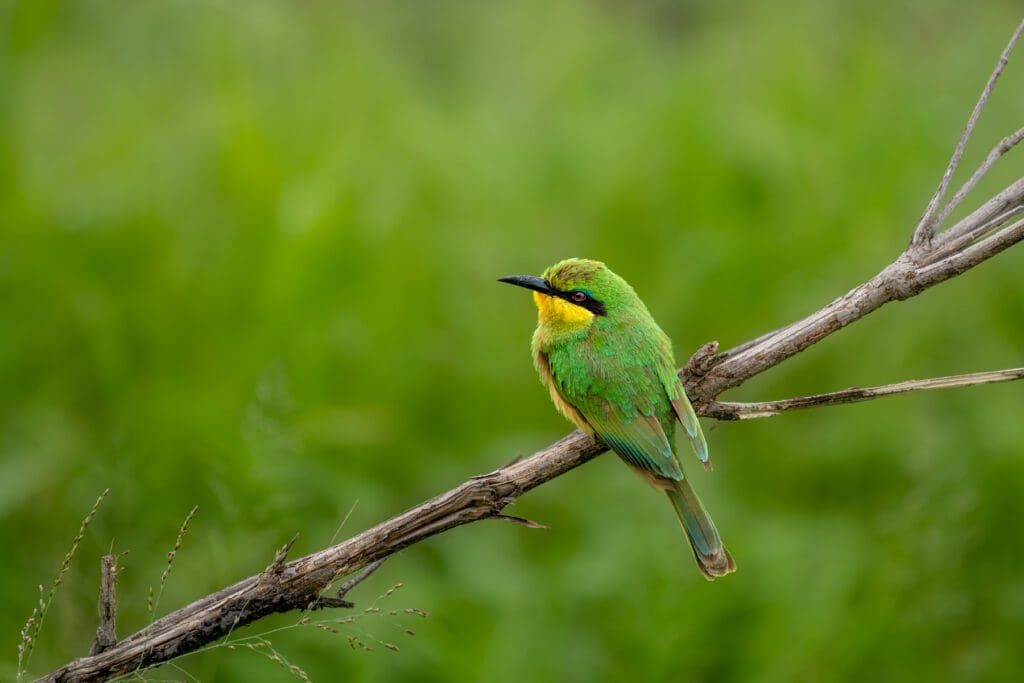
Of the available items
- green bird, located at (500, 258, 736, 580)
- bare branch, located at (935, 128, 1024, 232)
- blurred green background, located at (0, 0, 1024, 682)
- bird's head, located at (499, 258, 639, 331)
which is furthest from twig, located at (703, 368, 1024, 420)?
blurred green background, located at (0, 0, 1024, 682)

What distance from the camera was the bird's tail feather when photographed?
2.55 meters

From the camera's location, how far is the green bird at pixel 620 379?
2.46 meters

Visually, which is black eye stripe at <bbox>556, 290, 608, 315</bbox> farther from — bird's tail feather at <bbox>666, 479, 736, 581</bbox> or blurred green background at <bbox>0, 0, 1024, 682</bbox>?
blurred green background at <bbox>0, 0, 1024, 682</bbox>

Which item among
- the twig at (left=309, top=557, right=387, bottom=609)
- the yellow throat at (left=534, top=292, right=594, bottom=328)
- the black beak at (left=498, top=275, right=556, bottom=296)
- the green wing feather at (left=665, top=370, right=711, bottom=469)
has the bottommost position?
the twig at (left=309, top=557, right=387, bottom=609)

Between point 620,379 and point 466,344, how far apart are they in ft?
6.13

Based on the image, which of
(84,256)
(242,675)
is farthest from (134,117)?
(242,675)

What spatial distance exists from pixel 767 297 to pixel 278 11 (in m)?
3.81

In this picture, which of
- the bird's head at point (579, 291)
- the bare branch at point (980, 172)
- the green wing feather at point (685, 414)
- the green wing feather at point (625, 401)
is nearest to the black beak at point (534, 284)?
the bird's head at point (579, 291)

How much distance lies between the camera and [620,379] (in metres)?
2.57

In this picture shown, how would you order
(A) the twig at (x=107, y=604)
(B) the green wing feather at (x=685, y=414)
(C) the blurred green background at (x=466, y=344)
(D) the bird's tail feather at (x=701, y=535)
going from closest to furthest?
(A) the twig at (x=107, y=604), (B) the green wing feather at (x=685, y=414), (D) the bird's tail feather at (x=701, y=535), (C) the blurred green background at (x=466, y=344)

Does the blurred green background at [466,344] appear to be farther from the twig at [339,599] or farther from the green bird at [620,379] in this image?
the twig at [339,599]

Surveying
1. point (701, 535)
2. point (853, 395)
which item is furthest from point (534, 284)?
point (853, 395)

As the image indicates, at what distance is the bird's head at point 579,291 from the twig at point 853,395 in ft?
2.10

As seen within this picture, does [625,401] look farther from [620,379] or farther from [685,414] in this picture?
[685,414]
